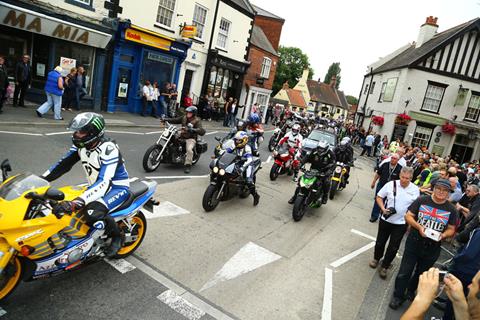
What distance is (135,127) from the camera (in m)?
14.7

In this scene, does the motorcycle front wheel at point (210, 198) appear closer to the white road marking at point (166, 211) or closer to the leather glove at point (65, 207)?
the white road marking at point (166, 211)

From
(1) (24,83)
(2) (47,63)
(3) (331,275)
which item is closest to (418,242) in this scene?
(3) (331,275)

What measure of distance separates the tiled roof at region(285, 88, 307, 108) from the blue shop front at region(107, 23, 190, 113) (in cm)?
4937

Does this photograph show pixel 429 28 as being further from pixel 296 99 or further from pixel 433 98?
pixel 296 99

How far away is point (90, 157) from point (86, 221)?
0.81 metres

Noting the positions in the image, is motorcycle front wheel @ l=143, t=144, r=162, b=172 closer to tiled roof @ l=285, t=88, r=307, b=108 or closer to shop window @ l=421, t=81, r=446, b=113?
shop window @ l=421, t=81, r=446, b=113

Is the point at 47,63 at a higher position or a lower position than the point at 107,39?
lower

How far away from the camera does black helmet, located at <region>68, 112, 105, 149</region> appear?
3.81 meters

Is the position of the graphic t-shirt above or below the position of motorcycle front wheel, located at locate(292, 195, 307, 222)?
above

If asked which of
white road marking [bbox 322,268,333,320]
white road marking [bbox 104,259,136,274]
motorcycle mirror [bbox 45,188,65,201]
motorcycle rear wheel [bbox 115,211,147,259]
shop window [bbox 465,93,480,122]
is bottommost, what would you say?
white road marking [bbox 322,268,333,320]

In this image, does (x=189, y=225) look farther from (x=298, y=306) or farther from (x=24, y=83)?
(x=24, y=83)

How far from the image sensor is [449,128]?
26688 mm

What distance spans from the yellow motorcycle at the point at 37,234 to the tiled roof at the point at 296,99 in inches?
2549

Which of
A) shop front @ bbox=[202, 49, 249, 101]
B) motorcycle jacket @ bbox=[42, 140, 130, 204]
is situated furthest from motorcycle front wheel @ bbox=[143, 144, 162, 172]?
shop front @ bbox=[202, 49, 249, 101]
